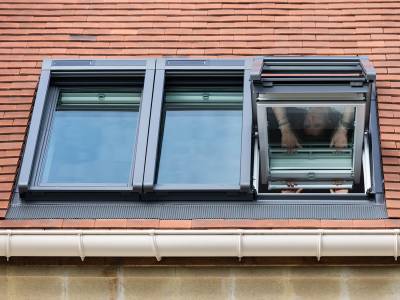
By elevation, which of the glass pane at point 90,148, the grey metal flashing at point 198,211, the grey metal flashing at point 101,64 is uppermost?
the grey metal flashing at point 101,64

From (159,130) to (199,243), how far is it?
1.51 metres

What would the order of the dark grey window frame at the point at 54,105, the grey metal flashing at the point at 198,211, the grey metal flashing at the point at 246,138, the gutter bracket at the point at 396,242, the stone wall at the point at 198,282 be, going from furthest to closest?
the dark grey window frame at the point at 54,105
the grey metal flashing at the point at 246,138
the grey metal flashing at the point at 198,211
the stone wall at the point at 198,282
the gutter bracket at the point at 396,242

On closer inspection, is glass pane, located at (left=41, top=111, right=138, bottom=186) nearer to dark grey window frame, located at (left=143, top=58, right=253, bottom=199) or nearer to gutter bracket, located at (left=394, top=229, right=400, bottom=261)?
dark grey window frame, located at (left=143, top=58, right=253, bottom=199)

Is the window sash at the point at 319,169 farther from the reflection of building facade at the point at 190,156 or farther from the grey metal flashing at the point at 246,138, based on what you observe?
the grey metal flashing at the point at 246,138

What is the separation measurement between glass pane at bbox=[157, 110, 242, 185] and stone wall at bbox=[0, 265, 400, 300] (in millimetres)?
957

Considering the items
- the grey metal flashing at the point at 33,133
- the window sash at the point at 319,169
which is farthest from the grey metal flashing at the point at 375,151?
the grey metal flashing at the point at 33,133

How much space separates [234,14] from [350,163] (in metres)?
2.56

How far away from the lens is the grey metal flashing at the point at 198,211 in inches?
334

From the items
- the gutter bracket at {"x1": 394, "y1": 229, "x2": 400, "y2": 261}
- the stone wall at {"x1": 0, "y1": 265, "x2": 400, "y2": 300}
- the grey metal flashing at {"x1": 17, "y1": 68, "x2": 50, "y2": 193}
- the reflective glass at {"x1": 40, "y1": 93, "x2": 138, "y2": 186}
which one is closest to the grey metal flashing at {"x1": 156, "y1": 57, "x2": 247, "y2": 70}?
the reflective glass at {"x1": 40, "y1": 93, "x2": 138, "y2": 186}

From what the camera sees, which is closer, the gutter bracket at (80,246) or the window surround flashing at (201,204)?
the gutter bracket at (80,246)

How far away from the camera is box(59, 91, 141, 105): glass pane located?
9.78 meters

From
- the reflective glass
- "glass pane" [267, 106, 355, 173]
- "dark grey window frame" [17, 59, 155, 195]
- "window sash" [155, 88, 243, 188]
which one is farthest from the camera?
"window sash" [155, 88, 243, 188]

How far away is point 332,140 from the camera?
29.6ft

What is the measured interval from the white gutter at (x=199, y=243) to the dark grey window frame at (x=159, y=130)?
655mm
